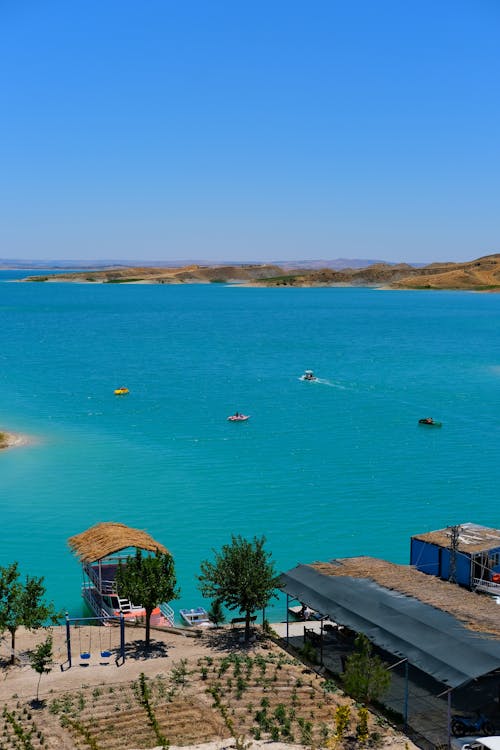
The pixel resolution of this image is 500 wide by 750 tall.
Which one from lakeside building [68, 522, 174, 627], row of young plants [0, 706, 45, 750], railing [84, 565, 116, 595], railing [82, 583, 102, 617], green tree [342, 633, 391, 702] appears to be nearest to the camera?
row of young plants [0, 706, 45, 750]

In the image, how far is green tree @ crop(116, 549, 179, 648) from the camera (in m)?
25.9

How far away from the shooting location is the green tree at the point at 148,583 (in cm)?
2586

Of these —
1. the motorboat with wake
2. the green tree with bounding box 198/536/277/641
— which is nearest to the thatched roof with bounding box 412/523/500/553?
the green tree with bounding box 198/536/277/641


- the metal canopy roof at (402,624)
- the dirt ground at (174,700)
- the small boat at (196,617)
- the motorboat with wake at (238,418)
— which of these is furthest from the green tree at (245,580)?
the motorboat with wake at (238,418)

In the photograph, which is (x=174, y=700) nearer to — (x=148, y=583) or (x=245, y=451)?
(x=148, y=583)

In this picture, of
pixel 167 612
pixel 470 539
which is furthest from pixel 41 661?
pixel 470 539

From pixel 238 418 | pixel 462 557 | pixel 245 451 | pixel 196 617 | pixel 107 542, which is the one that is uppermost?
pixel 462 557

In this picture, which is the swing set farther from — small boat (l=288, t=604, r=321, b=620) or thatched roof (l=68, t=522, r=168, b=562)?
small boat (l=288, t=604, r=321, b=620)

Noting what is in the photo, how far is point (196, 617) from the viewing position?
104 ft

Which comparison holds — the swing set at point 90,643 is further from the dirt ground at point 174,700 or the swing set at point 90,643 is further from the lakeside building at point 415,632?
the lakeside building at point 415,632

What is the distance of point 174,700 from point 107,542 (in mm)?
10475

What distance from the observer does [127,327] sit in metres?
162

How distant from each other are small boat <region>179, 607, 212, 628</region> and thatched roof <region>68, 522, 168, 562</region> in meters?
2.72

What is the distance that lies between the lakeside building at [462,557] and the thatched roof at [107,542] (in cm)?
1019
